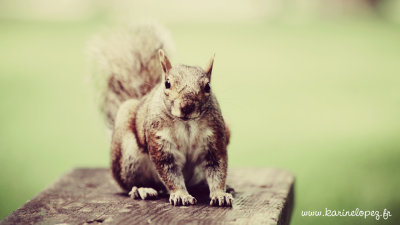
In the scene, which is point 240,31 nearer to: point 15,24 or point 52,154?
point 15,24

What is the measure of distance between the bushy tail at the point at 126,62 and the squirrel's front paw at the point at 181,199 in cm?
72

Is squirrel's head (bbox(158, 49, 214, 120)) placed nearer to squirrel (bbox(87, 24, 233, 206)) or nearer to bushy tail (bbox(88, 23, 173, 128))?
squirrel (bbox(87, 24, 233, 206))

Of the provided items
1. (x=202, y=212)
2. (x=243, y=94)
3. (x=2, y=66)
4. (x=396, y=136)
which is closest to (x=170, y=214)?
(x=202, y=212)

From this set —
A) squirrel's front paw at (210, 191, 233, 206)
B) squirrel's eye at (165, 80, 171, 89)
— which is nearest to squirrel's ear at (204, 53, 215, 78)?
squirrel's eye at (165, 80, 171, 89)

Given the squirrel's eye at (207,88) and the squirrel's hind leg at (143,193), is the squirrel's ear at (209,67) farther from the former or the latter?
the squirrel's hind leg at (143,193)

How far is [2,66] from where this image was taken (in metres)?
9.41

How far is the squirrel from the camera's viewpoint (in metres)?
2.15

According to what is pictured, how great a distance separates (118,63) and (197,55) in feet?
21.4

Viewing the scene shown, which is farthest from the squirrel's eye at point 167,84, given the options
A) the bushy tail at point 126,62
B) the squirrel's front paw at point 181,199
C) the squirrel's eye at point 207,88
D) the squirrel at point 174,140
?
the bushy tail at point 126,62

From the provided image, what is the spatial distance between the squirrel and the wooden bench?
81 millimetres

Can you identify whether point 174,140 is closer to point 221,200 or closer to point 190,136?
point 190,136

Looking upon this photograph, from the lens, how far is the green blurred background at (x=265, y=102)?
3918mm

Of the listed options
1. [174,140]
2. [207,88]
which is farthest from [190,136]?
[207,88]

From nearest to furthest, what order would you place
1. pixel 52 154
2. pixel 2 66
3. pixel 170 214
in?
pixel 170 214, pixel 52 154, pixel 2 66
